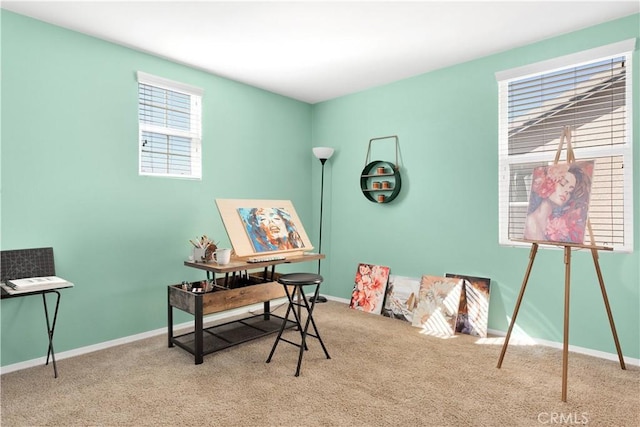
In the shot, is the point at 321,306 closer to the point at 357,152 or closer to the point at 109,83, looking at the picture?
the point at 357,152

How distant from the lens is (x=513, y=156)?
3451 mm

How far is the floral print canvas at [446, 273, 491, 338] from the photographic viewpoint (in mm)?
3467

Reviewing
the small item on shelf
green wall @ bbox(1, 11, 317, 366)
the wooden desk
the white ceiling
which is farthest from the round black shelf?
the small item on shelf

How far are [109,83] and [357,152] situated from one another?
8.85 ft

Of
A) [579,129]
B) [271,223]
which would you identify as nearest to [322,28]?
[271,223]

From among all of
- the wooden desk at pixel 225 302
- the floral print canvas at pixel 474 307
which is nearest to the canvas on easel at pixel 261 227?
the wooden desk at pixel 225 302

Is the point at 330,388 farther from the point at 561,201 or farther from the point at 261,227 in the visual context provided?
the point at 561,201

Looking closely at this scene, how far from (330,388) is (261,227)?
58.8 inches

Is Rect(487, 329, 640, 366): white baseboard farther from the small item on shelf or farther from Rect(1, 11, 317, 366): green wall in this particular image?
Rect(1, 11, 317, 366): green wall

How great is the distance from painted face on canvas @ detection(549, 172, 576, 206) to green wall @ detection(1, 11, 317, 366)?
10.0 ft

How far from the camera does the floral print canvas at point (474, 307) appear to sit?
11.4 feet

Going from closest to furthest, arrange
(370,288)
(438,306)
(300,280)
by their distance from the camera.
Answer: (300,280)
(438,306)
(370,288)

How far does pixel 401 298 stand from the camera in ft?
13.2

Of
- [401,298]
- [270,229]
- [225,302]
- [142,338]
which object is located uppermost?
[270,229]
